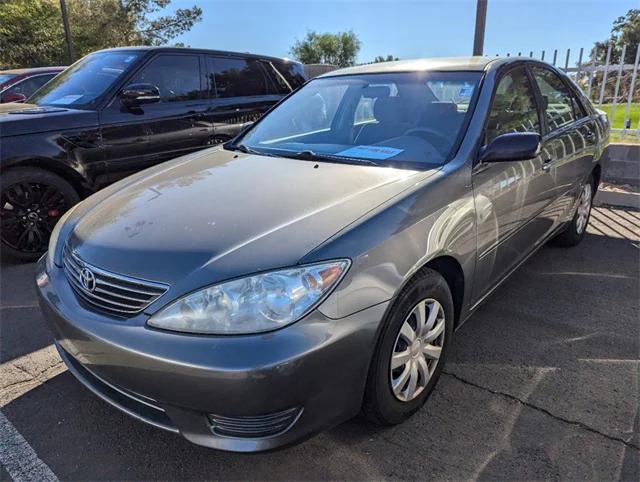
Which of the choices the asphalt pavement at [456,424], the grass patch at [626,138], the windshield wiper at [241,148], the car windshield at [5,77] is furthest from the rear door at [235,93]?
the car windshield at [5,77]

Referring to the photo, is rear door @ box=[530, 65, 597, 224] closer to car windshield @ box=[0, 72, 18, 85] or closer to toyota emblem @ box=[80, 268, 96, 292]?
toyota emblem @ box=[80, 268, 96, 292]

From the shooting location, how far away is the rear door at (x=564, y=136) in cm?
337

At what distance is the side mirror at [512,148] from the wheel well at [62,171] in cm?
344

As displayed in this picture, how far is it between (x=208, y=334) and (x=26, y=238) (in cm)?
327

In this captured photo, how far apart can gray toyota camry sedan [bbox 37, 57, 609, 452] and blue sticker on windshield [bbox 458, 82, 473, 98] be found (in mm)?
17

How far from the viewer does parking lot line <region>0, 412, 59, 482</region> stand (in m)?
1.92

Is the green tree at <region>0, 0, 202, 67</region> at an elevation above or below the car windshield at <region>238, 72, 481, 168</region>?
above

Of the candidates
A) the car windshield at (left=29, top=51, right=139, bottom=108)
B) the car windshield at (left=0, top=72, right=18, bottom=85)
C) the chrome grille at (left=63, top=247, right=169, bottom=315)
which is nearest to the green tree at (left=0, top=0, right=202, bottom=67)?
the car windshield at (left=0, top=72, right=18, bottom=85)

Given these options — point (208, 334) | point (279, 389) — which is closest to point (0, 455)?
point (208, 334)

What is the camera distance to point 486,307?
3320mm

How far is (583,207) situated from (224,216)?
3.63 m

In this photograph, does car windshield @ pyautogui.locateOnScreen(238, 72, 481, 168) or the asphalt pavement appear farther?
car windshield @ pyautogui.locateOnScreen(238, 72, 481, 168)

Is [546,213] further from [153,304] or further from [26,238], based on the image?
[26,238]

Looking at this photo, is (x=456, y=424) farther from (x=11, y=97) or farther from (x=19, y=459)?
(x=11, y=97)
